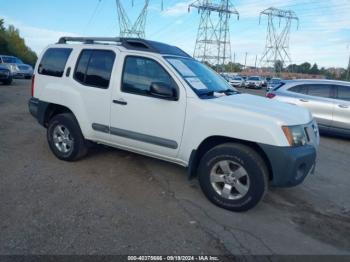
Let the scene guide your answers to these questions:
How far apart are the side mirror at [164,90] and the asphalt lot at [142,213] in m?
1.33

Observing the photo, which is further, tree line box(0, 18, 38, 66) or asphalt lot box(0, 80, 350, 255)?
tree line box(0, 18, 38, 66)

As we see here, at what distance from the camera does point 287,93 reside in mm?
9898

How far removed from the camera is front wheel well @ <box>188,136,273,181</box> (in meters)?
4.00

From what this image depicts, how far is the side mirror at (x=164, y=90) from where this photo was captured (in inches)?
166

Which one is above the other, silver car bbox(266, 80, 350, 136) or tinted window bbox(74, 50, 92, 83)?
tinted window bbox(74, 50, 92, 83)

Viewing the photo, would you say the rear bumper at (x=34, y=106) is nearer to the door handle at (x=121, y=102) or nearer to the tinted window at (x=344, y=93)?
the door handle at (x=121, y=102)

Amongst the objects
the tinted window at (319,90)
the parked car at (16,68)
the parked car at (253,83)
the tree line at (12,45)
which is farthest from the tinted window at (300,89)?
the tree line at (12,45)

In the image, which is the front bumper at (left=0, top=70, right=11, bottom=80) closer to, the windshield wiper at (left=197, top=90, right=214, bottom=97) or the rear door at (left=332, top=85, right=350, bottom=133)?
the rear door at (left=332, top=85, right=350, bottom=133)

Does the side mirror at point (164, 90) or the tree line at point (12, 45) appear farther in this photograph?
the tree line at point (12, 45)

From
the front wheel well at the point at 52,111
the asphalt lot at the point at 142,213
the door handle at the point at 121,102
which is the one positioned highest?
the door handle at the point at 121,102

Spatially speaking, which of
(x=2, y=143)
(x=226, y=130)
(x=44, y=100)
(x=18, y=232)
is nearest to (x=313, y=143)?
(x=226, y=130)

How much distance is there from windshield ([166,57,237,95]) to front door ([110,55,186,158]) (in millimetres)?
187

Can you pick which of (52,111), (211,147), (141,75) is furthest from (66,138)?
(211,147)

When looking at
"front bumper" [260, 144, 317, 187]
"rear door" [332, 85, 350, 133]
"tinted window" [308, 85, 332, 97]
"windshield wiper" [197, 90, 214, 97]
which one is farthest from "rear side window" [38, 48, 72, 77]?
"rear door" [332, 85, 350, 133]
